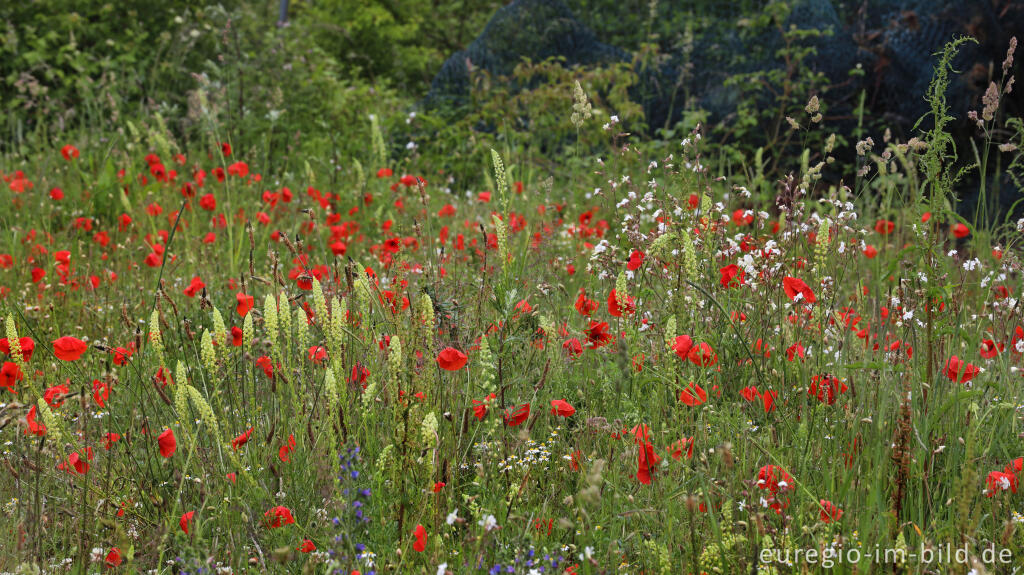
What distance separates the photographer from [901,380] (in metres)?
2.14

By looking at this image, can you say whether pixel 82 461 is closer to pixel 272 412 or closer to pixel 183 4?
pixel 272 412

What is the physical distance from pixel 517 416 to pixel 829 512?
2.26 ft

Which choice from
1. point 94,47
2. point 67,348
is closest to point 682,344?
point 67,348

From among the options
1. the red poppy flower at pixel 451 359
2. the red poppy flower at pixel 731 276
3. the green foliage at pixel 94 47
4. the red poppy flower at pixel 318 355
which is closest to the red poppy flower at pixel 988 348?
the red poppy flower at pixel 731 276

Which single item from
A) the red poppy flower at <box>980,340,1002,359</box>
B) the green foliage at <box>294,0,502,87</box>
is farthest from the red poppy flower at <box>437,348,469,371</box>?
the green foliage at <box>294,0,502,87</box>

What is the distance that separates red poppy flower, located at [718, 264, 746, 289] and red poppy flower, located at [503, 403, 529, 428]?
26.9 inches

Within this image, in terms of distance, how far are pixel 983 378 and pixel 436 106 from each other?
5.95 m

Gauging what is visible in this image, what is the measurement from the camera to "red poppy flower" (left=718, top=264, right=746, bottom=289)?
227cm

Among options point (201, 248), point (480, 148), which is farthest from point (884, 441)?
point (480, 148)

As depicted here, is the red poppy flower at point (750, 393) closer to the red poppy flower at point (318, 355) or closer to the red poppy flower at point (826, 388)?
the red poppy flower at point (826, 388)

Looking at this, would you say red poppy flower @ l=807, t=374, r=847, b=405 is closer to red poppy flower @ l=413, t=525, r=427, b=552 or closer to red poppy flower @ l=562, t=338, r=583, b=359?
red poppy flower @ l=562, t=338, r=583, b=359

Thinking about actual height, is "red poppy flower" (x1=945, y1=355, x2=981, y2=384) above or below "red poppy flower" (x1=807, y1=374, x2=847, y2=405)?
above

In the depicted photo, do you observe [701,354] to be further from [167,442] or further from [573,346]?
[167,442]

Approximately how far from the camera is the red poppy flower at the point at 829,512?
1.58 metres
